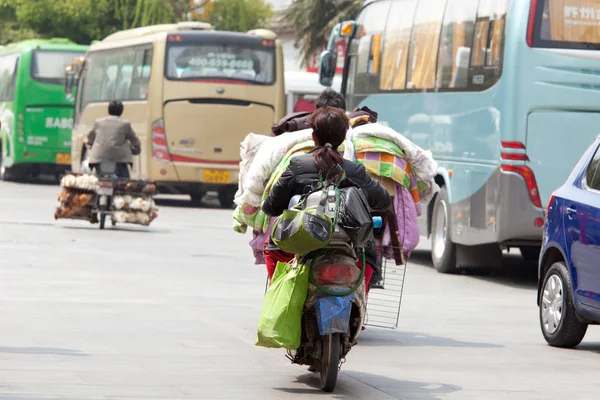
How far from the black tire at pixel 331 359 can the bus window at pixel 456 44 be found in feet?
30.6

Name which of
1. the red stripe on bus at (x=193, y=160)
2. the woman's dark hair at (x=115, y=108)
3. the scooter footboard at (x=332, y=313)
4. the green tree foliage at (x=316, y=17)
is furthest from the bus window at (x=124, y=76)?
the scooter footboard at (x=332, y=313)

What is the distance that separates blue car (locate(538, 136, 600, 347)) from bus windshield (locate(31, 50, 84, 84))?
27.8 metres

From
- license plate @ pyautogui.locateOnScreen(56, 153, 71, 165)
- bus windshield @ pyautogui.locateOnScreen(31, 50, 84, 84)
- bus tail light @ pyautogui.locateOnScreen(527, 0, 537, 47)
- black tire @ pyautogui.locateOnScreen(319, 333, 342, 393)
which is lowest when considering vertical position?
license plate @ pyautogui.locateOnScreen(56, 153, 71, 165)

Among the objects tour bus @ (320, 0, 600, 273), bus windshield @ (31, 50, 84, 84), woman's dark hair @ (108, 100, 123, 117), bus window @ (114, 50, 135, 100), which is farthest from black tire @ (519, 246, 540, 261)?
bus windshield @ (31, 50, 84, 84)

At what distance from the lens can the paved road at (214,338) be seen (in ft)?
28.0

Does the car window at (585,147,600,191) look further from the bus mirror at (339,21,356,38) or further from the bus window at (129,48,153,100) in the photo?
the bus window at (129,48,153,100)

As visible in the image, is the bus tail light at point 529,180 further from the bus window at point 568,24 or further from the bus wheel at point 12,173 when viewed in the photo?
the bus wheel at point 12,173

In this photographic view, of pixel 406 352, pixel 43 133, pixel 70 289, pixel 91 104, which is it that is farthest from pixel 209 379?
pixel 43 133

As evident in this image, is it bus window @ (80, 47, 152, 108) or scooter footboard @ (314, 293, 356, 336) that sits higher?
scooter footboard @ (314, 293, 356, 336)

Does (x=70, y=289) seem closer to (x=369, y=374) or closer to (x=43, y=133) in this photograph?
(x=369, y=374)

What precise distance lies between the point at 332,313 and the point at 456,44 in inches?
394

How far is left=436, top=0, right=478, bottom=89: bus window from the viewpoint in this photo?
57.3 feet

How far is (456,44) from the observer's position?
704 inches

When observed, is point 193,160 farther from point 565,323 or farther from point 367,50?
point 565,323
